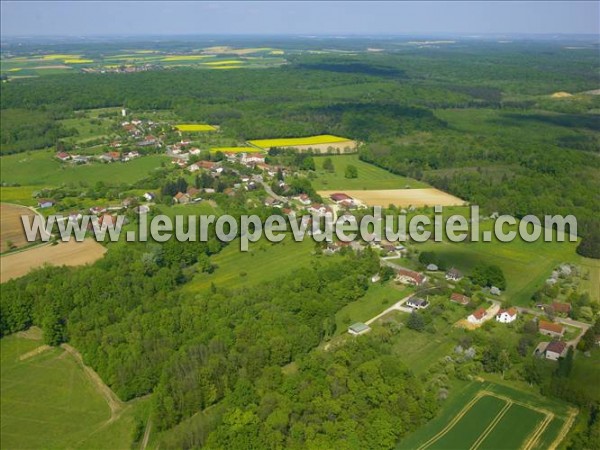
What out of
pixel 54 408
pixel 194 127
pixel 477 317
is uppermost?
pixel 194 127

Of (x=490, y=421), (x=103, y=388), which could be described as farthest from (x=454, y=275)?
(x=103, y=388)

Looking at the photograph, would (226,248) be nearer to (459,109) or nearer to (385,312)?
(385,312)

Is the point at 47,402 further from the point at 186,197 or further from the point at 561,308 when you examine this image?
the point at 186,197

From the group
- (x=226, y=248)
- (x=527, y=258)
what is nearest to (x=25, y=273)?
(x=226, y=248)

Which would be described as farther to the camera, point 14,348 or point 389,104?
point 389,104

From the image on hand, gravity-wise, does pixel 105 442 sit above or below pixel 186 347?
below

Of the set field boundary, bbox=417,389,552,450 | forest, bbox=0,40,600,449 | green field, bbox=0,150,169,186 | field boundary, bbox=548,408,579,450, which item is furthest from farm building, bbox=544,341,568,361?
green field, bbox=0,150,169,186

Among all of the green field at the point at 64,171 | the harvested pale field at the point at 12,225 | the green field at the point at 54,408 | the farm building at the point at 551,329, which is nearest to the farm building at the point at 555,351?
the farm building at the point at 551,329
